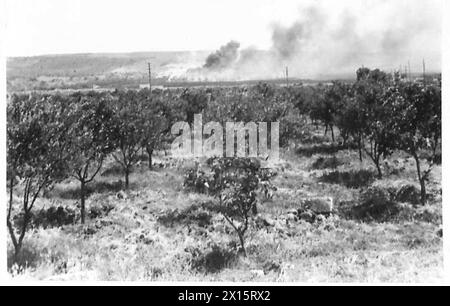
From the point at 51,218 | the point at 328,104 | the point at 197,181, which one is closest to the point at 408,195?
the point at 197,181

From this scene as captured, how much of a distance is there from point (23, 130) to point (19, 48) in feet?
10.2

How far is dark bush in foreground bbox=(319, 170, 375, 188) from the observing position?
16.0m

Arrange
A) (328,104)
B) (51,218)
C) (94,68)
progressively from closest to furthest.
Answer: (51,218) → (94,68) → (328,104)

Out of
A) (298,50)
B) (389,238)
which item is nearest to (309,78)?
(298,50)

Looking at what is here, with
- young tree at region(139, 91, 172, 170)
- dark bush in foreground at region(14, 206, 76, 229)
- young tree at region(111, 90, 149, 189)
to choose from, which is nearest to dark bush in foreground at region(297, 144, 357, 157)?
young tree at region(139, 91, 172, 170)

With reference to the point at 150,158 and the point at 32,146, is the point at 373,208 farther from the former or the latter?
the point at 32,146

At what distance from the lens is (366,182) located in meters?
16.0

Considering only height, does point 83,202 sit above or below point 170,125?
below

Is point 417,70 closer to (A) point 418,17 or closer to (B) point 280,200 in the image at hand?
(A) point 418,17

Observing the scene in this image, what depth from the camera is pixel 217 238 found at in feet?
44.6

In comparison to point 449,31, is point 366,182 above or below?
below

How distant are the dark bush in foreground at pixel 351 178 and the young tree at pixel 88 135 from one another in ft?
27.9

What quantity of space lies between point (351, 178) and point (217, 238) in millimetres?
6306

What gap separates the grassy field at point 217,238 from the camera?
480 inches
